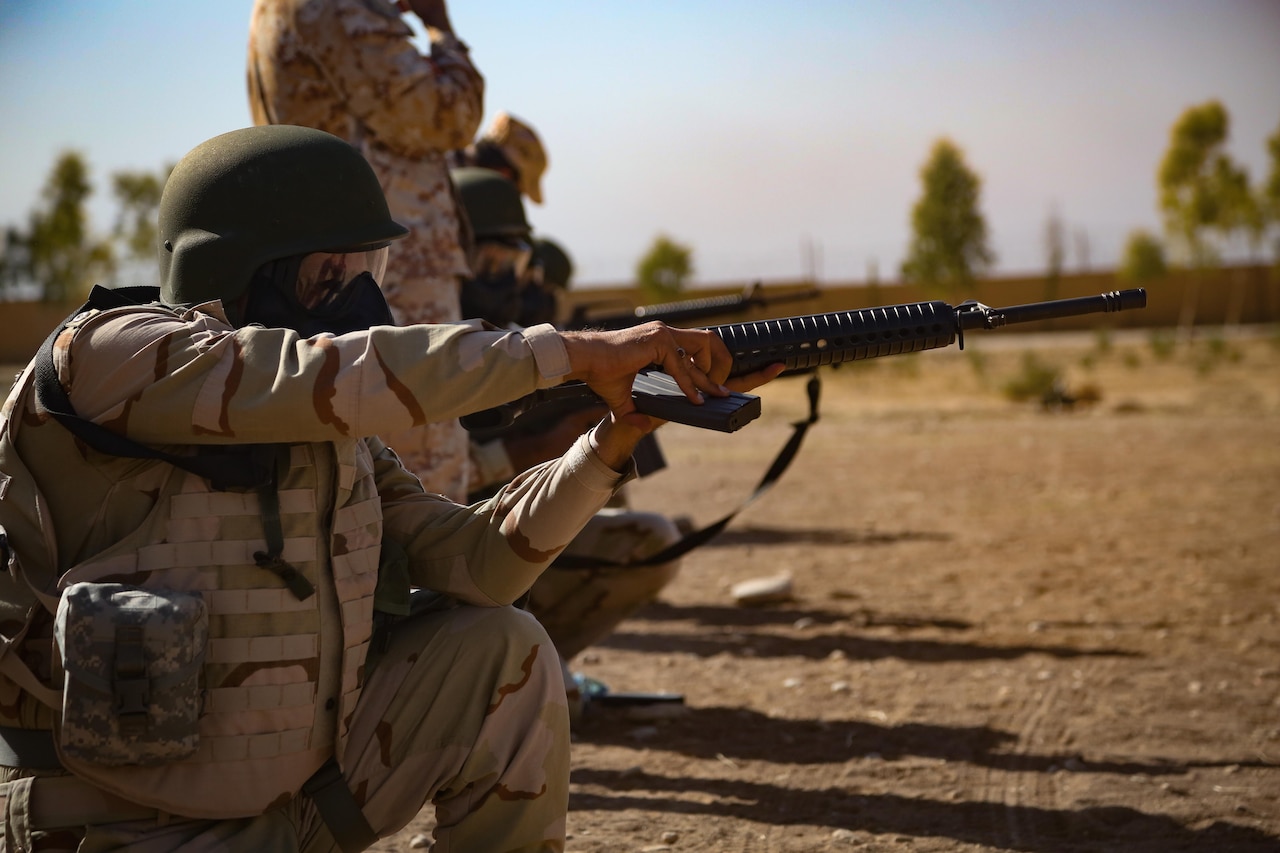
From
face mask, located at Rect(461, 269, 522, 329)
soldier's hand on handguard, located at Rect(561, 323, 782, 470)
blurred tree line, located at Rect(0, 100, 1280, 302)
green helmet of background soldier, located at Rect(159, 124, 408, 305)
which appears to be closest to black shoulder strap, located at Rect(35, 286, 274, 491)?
green helmet of background soldier, located at Rect(159, 124, 408, 305)

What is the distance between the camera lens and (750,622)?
6.23 m

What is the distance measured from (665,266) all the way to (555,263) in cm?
3656

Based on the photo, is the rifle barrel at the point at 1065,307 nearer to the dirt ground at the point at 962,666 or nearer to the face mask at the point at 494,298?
the dirt ground at the point at 962,666

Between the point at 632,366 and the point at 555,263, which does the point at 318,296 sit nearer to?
the point at 632,366

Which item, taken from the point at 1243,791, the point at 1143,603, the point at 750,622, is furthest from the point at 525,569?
the point at 1143,603

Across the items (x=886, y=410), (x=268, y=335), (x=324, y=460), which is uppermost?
(x=268, y=335)

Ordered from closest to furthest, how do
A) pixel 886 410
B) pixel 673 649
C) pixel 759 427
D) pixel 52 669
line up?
1. pixel 52 669
2. pixel 673 649
3. pixel 759 427
4. pixel 886 410

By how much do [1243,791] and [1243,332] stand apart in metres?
37.2

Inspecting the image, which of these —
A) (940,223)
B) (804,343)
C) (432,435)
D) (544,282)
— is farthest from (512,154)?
(940,223)

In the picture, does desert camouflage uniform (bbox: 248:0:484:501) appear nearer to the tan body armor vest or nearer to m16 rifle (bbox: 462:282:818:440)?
m16 rifle (bbox: 462:282:818:440)

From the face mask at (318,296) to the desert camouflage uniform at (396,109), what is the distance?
172 centimetres

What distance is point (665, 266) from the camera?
4406 cm

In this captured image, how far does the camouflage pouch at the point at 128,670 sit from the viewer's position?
202 cm

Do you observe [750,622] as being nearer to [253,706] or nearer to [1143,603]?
[1143,603]
